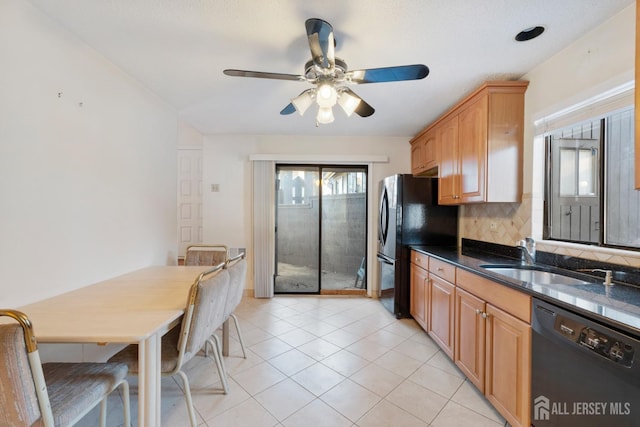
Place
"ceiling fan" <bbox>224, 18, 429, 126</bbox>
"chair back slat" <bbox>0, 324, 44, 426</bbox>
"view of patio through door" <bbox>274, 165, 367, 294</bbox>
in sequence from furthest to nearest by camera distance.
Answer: "view of patio through door" <bbox>274, 165, 367, 294</bbox>
"ceiling fan" <bbox>224, 18, 429, 126</bbox>
"chair back slat" <bbox>0, 324, 44, 426</bbox>

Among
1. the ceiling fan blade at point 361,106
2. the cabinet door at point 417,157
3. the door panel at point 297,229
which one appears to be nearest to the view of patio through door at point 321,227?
the door panel at point 297,229

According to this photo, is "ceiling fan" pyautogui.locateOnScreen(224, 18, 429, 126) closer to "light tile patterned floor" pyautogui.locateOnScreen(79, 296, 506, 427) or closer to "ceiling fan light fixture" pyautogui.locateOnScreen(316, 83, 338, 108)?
"ceiling fan light fixture" pyautogui.locateOnScreen(316, 83, 338, 108)

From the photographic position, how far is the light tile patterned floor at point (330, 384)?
162cm

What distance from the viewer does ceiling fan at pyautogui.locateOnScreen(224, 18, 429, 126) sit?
137cm

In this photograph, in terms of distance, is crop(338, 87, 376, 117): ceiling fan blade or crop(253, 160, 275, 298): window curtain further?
crop(253, 160, 275, 298): window curtain

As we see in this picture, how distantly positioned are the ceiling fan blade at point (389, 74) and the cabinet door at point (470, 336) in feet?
4.80

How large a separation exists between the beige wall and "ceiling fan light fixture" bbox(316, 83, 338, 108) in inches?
60.8

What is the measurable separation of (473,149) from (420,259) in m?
1.16

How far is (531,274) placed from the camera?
Result: 1.97m

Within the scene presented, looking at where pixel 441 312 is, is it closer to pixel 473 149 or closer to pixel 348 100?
pixel 473 149

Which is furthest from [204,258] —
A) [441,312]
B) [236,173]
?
[441,312]

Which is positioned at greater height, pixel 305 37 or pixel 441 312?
pixel 305 37

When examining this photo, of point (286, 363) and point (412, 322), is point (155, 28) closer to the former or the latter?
point (286, 363)

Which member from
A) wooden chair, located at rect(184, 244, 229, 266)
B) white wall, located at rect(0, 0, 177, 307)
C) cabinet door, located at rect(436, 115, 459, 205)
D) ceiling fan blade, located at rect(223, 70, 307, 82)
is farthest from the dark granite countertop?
white wall, located at rect(0, 0, 177, 307)
